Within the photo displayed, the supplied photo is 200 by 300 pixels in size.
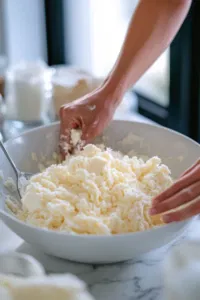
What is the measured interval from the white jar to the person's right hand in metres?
0.37

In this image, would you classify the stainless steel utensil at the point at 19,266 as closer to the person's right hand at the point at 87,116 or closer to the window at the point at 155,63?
the person's right hand at the point at 87,116

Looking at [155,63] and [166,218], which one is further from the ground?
[166,218]

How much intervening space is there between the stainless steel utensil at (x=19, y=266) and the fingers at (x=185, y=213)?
0.72ft

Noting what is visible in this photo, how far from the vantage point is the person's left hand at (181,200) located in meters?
0.87

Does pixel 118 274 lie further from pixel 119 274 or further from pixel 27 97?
pixel 27 97

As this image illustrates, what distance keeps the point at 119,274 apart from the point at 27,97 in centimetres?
76

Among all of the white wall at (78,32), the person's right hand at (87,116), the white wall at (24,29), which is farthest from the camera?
the white wall at (24,29)

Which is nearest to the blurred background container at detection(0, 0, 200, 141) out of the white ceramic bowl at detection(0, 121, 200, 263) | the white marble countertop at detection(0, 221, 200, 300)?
the white ceramic bowl at detection(0, 121, 200, 263)

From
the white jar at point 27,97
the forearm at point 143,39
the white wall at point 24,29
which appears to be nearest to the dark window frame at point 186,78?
the white jar at point 27,97

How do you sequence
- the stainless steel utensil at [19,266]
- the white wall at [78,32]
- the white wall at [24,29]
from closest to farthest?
the stainless steel utensil at [19,266] < the white wall at [78,32] < the white wall at [24,29]

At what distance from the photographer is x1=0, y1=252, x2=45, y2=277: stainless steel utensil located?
2.36 feet

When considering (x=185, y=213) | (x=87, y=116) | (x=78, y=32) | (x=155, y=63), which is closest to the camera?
(x=185, y=213)

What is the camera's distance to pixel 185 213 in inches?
34.2

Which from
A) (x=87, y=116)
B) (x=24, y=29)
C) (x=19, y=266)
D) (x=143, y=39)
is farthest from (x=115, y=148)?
(x=24, y=29)
